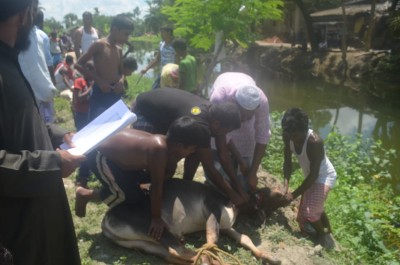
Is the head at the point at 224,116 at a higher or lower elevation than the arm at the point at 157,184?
higher

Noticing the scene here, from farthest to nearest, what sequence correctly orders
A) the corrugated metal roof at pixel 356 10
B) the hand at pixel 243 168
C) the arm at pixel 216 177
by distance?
the corrugated metal roof at pixel 356 10 → the hand at pixel 243 168 → the arm at pixel 216 177

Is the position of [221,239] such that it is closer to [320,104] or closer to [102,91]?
[102,91]

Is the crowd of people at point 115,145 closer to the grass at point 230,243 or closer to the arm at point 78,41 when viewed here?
the grass at point 230,243

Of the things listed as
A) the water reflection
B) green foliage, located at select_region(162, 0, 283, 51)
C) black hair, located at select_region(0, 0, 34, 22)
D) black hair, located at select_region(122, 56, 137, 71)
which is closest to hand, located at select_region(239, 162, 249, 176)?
black hair, located at select_region(122, 56, 137, 71)

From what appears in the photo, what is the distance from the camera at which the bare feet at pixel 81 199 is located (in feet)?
11.8

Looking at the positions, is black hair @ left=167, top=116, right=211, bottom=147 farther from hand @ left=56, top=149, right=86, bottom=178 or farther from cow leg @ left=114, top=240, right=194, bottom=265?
hand @ left=56, top=149, right=86, bottom=178

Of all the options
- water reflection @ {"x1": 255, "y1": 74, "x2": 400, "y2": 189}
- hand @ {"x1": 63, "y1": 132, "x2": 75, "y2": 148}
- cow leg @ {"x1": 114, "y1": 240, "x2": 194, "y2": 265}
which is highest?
hand @ {"x1": 63, "y1": 132, "x2": 75, "y2": 148}

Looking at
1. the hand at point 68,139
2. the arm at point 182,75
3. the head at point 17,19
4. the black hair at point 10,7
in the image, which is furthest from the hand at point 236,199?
the arm at point 182,75

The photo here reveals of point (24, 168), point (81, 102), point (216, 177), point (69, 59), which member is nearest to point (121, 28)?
point (81, 102)

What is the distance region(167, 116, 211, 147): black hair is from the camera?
119 inches

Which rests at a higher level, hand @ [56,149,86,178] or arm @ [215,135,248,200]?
hand @ [56,149,86,178]

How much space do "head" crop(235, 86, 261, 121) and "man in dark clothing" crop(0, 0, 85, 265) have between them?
6.69ft

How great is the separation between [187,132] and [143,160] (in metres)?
0.46

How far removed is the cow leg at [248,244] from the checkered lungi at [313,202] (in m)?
0.77
